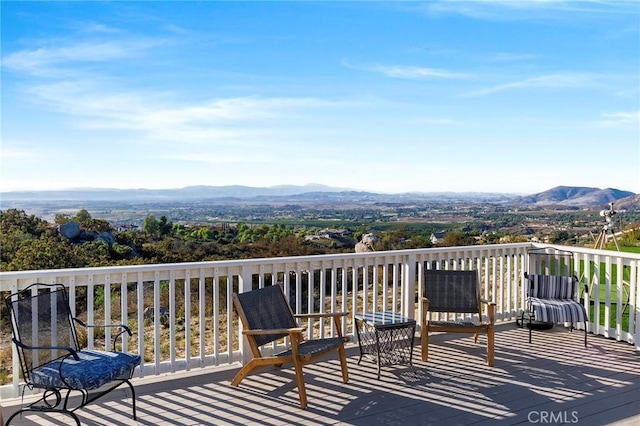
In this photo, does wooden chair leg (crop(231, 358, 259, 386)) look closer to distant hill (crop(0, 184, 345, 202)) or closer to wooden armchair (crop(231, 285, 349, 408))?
wooden armchair (crop(231, 285, 349, 408))

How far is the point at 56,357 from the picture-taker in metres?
3.52

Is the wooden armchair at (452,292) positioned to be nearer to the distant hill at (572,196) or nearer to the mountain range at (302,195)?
the mountain range at (302,195)

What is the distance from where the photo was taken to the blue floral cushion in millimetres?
3088

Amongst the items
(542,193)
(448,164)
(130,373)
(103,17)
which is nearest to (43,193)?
(103,17)

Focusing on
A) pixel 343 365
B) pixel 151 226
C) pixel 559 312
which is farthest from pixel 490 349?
pixel 151 226

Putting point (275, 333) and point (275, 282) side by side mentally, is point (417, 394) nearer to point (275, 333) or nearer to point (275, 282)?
point (275, 333)

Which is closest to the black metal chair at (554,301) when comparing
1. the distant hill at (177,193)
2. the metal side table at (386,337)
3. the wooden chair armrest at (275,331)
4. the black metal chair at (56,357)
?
the metal side table at (386,337)

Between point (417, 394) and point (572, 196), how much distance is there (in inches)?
408

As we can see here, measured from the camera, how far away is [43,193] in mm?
13156

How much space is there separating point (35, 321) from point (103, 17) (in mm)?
7014

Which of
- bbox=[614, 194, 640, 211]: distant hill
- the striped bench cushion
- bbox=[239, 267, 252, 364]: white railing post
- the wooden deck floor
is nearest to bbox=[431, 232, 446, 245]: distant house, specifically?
bbox=[614, 194, 640, 211]: distant hill

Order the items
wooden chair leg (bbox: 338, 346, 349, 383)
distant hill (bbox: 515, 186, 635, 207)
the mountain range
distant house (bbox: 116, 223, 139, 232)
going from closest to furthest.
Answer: wooden chair leg (bbox: 338, 346, 349, 383), distant hill (bbox: 515, 186, 635, 207), distant house (bbox: 116, 223, 139, 232), the mountain range

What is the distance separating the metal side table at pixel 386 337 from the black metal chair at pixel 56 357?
1.93 metres

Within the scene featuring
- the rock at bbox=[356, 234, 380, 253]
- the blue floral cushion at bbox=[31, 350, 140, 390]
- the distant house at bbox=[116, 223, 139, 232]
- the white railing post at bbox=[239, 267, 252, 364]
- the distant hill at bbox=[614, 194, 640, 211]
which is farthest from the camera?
the distant house at bbox=[116, 223, 139, 232]
